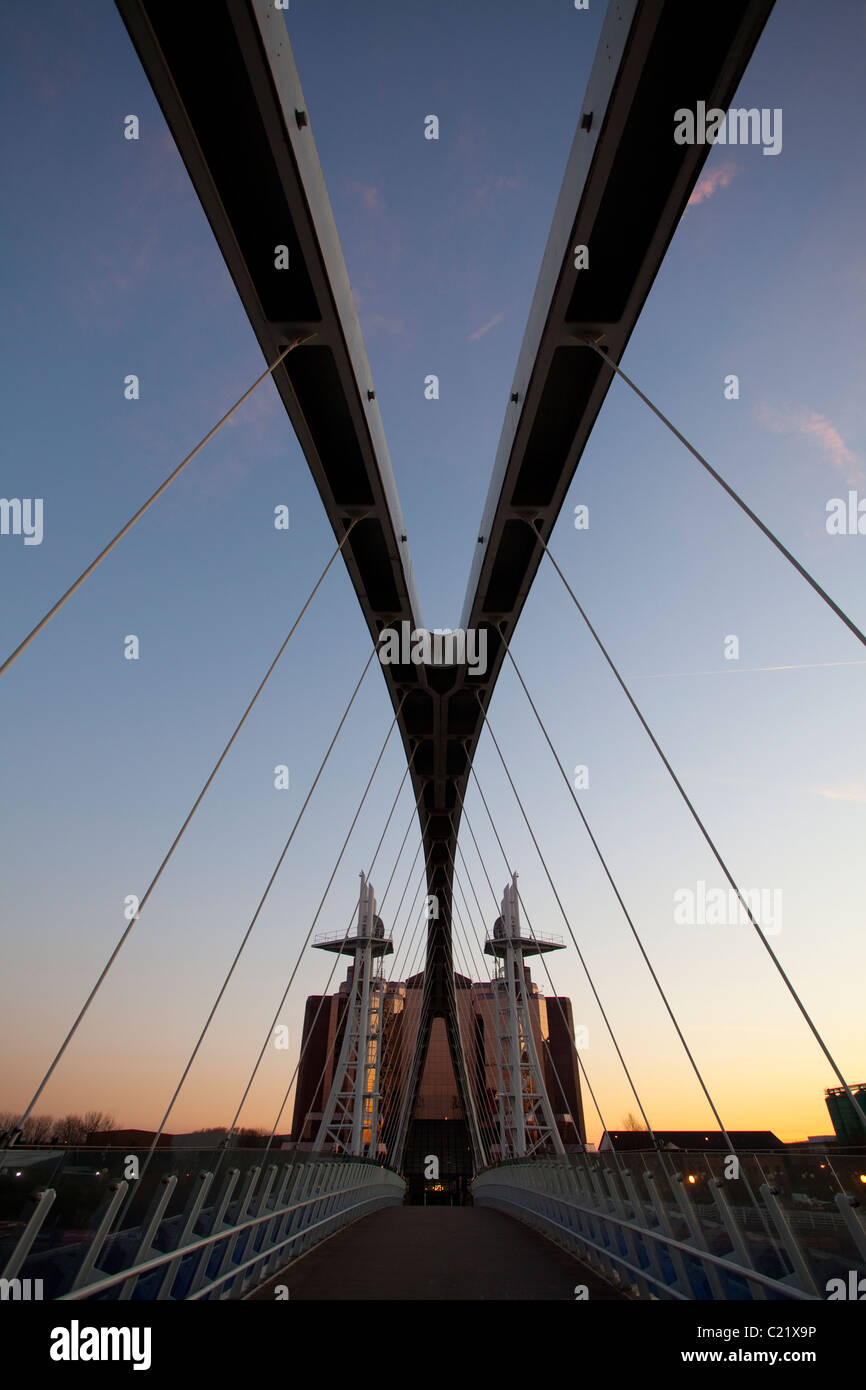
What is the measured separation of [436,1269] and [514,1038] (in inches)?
989

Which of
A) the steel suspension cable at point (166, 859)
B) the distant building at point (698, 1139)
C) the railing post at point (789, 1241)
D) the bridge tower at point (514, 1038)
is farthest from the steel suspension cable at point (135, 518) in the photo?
the distant building at point (698, 1139)

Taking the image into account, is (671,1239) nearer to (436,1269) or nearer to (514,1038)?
(436,1269)

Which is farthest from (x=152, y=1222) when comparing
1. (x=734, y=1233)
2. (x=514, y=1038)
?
Answer: (x=514, y=1038)

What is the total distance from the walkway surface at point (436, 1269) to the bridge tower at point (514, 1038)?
60.5 ft

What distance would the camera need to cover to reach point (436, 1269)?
26.1 ft

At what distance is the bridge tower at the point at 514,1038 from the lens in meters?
29.8

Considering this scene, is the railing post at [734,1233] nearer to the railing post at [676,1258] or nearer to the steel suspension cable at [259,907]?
the railing post at [676,1258]

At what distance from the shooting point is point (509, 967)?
32.9 metres

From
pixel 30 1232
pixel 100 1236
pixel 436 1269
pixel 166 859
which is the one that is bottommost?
pixel 436 1269

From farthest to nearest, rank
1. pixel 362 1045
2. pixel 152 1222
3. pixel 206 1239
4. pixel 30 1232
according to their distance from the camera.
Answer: pixel 362 1045, pixel 206 1239, pixel 152 1222, pixel 30 1232

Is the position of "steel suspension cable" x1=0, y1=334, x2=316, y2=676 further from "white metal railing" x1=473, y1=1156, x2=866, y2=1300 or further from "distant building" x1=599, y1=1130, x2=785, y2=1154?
"distant building" x1=599, y1=1130, x2=785, y2=1154

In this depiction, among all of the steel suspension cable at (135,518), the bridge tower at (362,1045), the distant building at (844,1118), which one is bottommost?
the distant building at (844,1118)

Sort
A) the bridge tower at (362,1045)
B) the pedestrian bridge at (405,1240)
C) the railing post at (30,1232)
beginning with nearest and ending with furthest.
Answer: the railing post at (30,1232) → the pedestrian bridge at (405,1240) → the bridge tower at (362,1045)

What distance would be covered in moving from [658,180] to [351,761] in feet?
68.7
